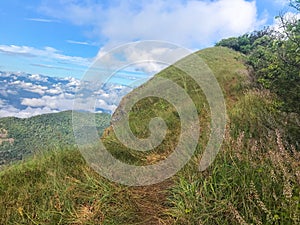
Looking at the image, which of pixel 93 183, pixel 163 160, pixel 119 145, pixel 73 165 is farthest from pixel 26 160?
pixel 163 160

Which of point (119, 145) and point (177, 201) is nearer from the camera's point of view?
point (177, 201)

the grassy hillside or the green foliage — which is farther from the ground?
the green foliage

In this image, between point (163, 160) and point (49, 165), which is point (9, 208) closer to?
point (49, 165)

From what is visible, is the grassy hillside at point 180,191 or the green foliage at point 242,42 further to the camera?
the green foliage at point 242,42

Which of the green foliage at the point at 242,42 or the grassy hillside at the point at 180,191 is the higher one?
the green foliage at the point at 242,42

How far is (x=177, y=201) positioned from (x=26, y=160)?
3547 mm

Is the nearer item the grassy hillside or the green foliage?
the grassy hillside

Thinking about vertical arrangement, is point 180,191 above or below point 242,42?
below

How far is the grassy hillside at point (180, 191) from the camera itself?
3.07 m

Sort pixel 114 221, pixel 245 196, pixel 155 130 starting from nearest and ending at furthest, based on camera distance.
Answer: pixel 245 196, pixel 114 221, pixel 155 130

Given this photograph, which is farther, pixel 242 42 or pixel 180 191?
pixel 242 42

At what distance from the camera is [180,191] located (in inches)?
147

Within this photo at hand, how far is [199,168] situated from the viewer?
13.1 ft

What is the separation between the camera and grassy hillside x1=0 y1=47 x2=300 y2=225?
10.1 ft
